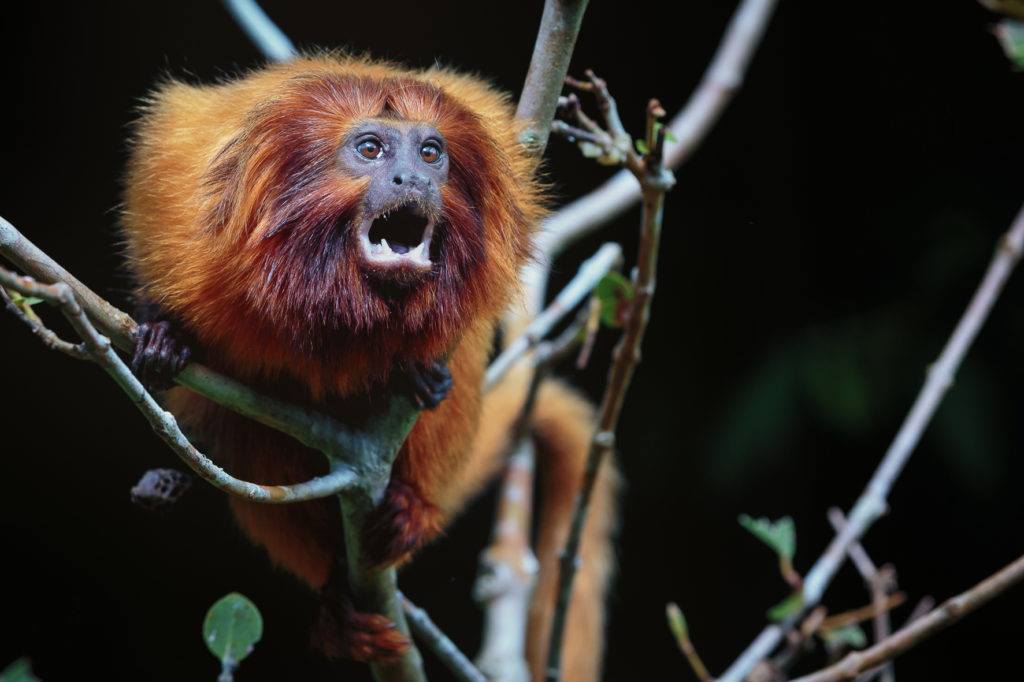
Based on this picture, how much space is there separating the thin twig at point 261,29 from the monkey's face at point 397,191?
556mm

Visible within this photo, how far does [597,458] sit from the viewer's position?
1646 mm

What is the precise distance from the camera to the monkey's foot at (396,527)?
1.47 metres

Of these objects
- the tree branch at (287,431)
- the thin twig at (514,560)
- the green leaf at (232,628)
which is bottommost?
the thin twig at (514,560)

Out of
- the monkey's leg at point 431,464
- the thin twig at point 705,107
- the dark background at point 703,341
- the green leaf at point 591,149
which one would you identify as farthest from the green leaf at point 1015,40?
the thin twig at point 705,107

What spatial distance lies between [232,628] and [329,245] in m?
0.49

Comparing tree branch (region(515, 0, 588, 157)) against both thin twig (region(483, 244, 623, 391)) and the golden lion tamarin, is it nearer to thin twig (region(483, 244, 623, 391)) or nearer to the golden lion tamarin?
the golden lion tamarin

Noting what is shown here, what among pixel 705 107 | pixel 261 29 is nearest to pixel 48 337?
pixel 261 29

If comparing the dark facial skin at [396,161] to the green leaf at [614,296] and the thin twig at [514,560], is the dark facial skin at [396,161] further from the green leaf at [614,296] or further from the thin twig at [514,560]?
the thin twig at [514,560]

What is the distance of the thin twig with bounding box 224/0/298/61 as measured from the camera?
5.96ft

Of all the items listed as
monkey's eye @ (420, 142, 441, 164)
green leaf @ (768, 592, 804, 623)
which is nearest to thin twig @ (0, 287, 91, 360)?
monkey's eye @ (420, 142, 441, 164)

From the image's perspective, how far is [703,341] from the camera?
2.74 m

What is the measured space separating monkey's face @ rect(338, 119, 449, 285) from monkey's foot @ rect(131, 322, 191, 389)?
0.86 feet

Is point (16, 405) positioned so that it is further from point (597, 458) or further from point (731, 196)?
point (731, 196)

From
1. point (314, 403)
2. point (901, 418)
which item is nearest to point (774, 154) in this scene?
point (901, 418)
